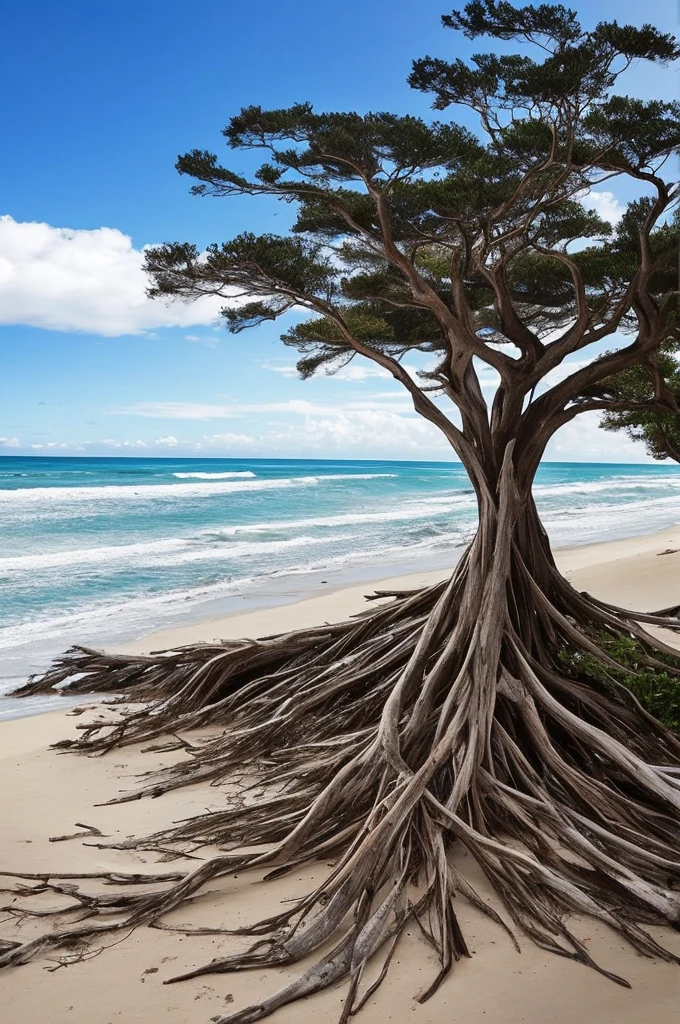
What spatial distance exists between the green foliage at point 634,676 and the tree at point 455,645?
0.03m

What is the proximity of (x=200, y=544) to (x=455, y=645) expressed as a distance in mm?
15534

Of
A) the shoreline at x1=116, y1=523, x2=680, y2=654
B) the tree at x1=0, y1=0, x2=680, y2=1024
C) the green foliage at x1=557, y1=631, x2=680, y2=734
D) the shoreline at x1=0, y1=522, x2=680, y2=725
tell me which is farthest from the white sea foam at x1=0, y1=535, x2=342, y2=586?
the green foliage at x1=557, y1=631, x2=680, y2=734

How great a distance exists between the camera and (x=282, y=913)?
346cm

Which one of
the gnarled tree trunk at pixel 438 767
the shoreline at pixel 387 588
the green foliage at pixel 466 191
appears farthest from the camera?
the shoreline at pixel 387 588

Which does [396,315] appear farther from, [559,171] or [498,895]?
[498,895]

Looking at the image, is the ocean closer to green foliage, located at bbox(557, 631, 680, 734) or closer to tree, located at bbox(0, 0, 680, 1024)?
tree, located at bbox(0, 0, 680, 1024)

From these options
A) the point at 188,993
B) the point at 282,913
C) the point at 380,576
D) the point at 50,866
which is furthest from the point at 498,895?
the point at 380,576

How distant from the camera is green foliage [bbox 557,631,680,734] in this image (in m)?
5.23

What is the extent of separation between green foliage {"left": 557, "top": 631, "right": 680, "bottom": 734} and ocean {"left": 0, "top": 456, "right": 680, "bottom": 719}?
4795 mm

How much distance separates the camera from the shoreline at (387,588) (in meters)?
10.0

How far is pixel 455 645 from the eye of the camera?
205 inches

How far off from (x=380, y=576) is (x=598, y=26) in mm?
10677

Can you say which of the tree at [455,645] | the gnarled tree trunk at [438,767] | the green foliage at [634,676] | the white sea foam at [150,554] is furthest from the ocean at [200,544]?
the green foliage at [634,676]

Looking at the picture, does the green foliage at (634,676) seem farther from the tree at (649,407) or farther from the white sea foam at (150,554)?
the white sea foam at (150,554)
